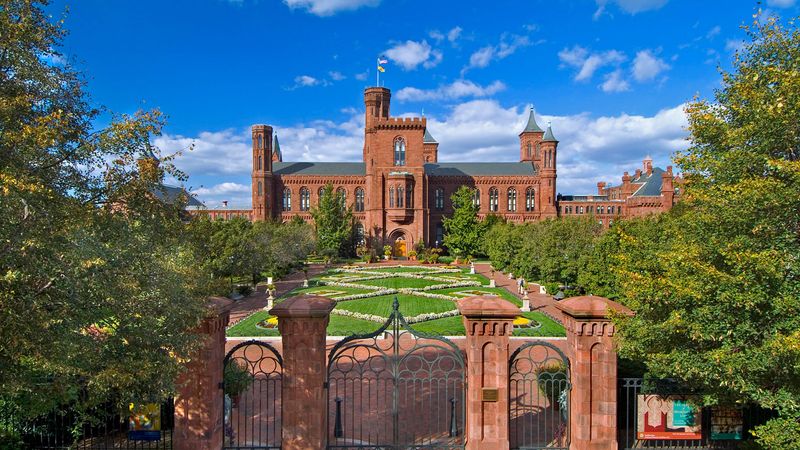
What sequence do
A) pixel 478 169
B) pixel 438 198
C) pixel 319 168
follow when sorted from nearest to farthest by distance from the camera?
1. pixel 438 198
2. pixel 319 168
3. pixel 478 169

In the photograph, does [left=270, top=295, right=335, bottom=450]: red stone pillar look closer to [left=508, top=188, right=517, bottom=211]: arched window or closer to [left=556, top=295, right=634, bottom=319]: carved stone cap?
[left=556, top=295, right=634, bottom=319]: carved stone cap

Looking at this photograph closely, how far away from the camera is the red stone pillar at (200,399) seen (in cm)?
628

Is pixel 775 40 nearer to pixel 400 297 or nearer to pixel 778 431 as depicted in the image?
pixel 778 431

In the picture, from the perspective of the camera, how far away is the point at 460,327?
55.6ft

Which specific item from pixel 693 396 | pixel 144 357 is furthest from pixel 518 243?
pixel 144 357

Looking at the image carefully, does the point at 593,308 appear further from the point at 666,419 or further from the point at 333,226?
the point at 333,226

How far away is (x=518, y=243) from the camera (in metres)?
29.2

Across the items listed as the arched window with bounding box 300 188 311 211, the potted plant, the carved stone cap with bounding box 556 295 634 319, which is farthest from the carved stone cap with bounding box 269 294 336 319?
the arched window with bounding box 300 188 311 211

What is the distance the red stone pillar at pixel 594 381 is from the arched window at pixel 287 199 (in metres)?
52.3

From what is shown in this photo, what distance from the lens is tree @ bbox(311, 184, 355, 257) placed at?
4731 centimetres

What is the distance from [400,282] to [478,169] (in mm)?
34473

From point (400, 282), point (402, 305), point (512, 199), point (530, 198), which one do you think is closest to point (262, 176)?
point (400, 282)

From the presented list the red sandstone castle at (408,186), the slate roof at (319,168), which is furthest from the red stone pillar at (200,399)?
the slate roof at (319,168)

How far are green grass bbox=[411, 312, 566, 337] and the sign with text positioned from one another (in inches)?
343
